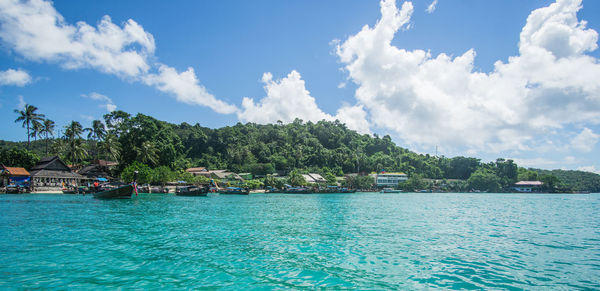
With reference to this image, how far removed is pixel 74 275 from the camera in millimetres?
8906

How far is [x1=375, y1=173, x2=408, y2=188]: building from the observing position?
11377cm

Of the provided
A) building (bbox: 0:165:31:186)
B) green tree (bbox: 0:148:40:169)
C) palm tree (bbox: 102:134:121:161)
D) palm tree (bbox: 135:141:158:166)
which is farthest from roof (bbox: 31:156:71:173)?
palm tree (bbox: 135:141:158:166)

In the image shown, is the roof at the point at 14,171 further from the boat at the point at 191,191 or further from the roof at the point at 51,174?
the boat at the point at 191,191

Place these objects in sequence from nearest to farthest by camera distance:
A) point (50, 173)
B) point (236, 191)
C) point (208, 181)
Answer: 1. point (50, 173)
2. point (236, 191)
3. point (208, 181)

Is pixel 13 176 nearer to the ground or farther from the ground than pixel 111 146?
nearer to the ground

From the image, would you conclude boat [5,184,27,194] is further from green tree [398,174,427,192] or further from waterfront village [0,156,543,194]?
green tree [398,174,427,192]

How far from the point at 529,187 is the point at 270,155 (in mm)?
101066

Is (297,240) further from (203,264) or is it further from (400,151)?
(400,151)

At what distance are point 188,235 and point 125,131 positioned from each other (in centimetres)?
6074

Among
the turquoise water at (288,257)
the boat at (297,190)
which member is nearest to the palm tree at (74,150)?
the boat at (297,190)

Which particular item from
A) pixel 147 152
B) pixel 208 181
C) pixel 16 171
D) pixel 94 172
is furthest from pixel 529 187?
pixel 16 171

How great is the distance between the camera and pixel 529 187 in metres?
120

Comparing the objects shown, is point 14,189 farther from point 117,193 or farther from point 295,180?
point 295,180

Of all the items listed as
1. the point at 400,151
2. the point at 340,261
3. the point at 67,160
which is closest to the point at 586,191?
the point at 400,151
